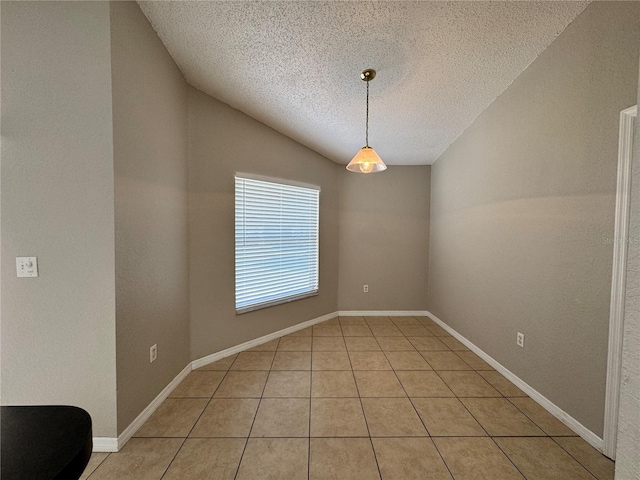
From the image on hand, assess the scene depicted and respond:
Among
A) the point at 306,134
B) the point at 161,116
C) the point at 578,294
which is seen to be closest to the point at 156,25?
the point at 161,116

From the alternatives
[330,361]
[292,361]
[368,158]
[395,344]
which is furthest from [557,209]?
[292,361]

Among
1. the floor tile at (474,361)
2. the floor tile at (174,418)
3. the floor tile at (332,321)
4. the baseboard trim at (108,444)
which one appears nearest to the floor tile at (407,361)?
the floor tile at (474,361)

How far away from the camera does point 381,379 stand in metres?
2.39

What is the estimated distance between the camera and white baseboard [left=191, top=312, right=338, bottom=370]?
8.43 ft

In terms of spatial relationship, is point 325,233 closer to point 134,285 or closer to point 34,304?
point 134,285

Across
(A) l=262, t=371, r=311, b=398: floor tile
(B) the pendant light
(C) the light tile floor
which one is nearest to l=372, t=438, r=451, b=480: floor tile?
(C) the light tile floor

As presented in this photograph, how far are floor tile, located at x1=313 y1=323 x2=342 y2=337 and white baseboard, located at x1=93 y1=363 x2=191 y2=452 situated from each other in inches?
72.3

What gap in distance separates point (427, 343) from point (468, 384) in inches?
35.5

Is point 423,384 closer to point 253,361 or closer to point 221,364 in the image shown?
point 253,361

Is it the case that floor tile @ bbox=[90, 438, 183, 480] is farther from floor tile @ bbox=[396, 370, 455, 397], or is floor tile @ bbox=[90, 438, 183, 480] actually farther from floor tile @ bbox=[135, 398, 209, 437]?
floor tile @ bbox=[396, 370, 455, 397]

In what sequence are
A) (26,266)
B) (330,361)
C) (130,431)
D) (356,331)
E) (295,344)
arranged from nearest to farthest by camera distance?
(26,266) → (130,431) → (330,361) → (295,344) → (356,331)

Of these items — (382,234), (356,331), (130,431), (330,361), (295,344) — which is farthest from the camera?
(382,234)

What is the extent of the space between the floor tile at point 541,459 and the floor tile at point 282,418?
4.29 ft

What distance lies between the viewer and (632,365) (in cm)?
71
